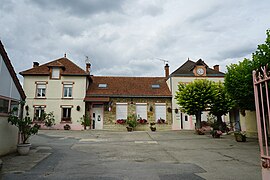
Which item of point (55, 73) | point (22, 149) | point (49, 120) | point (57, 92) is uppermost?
point (55, 73)

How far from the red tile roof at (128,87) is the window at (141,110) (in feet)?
3.45

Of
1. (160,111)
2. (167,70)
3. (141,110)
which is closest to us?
(141,110)

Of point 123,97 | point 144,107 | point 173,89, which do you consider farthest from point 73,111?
point 173,89

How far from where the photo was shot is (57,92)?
872 inches

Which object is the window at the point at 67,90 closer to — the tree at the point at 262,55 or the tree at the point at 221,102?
the tree at the point at 221,102

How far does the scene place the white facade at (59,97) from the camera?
21.7 meters

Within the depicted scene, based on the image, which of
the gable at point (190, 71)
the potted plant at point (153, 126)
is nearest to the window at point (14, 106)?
the potted plant at point (153, 126)

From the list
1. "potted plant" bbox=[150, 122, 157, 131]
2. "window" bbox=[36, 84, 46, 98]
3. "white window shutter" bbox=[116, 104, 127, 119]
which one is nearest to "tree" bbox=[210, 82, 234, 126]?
"potted plant" bbox=[150, 122, 157, 131]

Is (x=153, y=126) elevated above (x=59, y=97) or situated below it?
below

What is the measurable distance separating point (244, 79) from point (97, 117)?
A: 1524cm

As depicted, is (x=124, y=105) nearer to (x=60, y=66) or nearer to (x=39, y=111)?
(x=60, y=66)

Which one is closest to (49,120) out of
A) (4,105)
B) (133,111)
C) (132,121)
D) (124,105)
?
(124,105)

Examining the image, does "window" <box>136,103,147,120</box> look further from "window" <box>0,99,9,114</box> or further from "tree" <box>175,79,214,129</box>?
"window" <box>0,99,9,114</box>

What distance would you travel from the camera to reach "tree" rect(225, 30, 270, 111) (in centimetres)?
912
